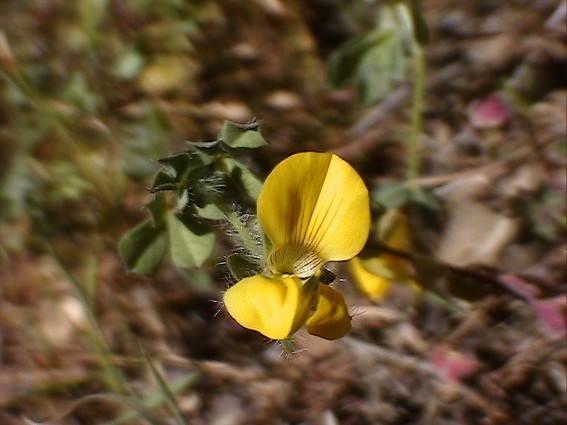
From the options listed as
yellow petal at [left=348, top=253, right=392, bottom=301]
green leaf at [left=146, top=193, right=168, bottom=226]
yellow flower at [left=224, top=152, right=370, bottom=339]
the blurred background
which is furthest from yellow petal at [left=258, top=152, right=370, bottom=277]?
the blurred background

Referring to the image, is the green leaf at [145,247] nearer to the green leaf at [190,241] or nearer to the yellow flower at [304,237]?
the green leaf at [190,241]

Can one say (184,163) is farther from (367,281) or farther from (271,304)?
(367,281)

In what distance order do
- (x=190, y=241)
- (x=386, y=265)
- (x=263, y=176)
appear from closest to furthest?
(x=190, y=241)
(x=386, y=265)
(x=263, y=176)

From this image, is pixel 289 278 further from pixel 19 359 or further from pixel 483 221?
pixel 19 359

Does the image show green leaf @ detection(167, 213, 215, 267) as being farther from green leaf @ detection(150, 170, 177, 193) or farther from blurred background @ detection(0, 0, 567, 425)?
blurred background @ detection(0, 0, 567, 425)

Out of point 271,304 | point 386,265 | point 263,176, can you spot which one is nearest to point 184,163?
point 271,304
